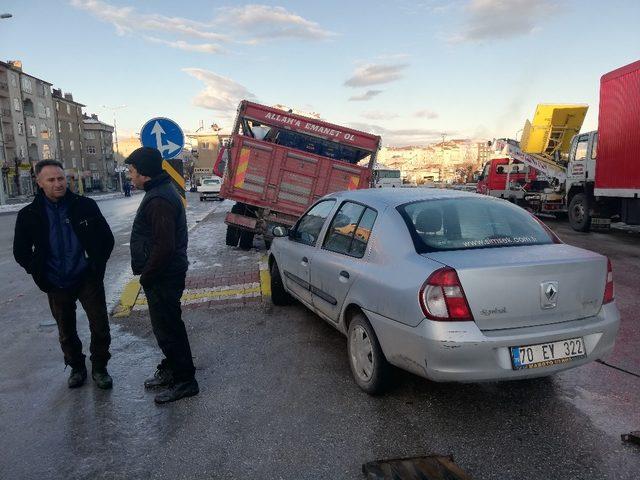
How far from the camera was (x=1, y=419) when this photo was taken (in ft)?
10.7

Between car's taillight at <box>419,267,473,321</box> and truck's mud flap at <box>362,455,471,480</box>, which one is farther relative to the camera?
car's taillight at <box>419,267,473,321</box>

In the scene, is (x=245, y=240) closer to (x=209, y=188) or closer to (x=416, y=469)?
(x=416, y=469)

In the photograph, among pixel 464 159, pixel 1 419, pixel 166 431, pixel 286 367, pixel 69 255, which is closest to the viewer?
pixel 166 431

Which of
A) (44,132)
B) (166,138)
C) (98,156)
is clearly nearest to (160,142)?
(166,138)

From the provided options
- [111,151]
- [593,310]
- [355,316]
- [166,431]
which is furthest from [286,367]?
[111,151]

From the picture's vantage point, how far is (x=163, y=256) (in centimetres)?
334

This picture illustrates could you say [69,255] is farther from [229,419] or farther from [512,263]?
[512,263]

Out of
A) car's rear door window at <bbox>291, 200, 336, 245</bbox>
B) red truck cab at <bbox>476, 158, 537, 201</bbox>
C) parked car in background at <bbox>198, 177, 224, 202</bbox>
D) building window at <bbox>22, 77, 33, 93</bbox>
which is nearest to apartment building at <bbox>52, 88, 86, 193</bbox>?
building window at <bbox>22, 77, 33, 93</bbox>

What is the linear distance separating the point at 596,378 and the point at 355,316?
2.02m

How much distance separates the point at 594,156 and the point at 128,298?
12.2 metres

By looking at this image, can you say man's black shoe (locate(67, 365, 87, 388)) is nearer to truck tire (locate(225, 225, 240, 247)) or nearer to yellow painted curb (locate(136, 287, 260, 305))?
yellow painted curb (locate(136, 287, 260, 305))

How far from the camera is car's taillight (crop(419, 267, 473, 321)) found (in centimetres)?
280

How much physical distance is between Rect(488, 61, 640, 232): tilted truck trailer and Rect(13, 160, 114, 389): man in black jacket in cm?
1096

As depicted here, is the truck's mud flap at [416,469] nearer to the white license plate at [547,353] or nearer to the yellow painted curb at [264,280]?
the white license plate at [547,353]
